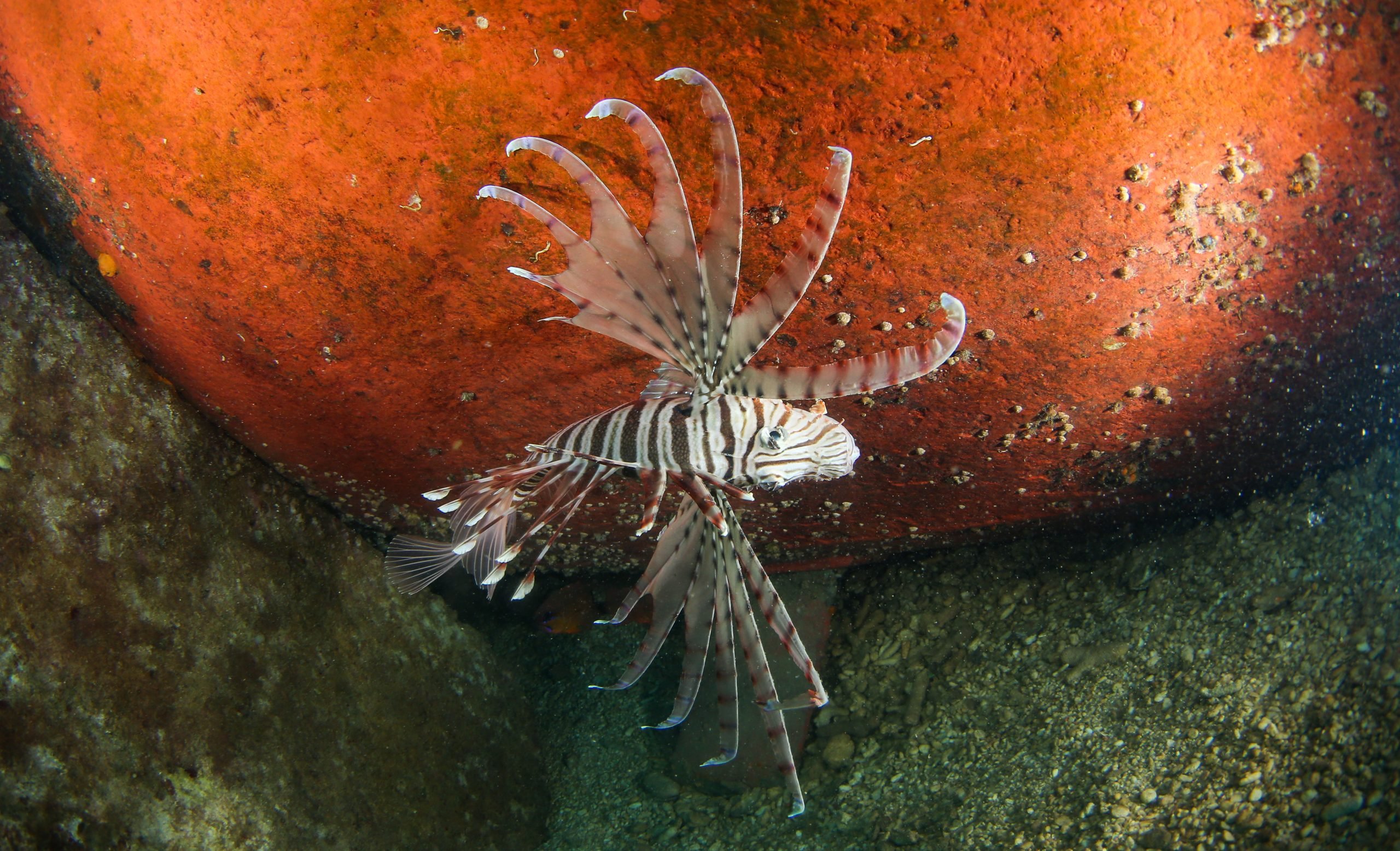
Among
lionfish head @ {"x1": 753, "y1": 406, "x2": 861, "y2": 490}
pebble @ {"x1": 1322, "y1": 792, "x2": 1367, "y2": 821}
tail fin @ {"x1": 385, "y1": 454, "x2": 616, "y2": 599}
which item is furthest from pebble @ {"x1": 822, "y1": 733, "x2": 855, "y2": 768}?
lionfish head @ {"x1": 753, "y1": 406, "x2": 861, "y2": 490}

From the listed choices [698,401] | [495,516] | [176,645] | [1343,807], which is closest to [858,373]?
[698,401]

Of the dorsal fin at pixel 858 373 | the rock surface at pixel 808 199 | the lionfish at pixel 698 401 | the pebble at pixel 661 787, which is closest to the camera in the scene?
the dorsal fin at pixel 858 373

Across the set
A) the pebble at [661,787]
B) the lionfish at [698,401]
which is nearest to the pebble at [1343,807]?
the lionfish at [698,401]

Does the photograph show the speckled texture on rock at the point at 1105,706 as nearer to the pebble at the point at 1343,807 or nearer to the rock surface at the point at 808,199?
the pebble at the point at 1343,807

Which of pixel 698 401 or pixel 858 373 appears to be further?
pixel 698 401

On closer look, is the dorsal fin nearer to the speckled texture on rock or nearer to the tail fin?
the tail fin

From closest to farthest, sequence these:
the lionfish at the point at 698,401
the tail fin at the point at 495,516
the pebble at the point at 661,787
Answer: the lionfish at the point at 698,401
the tail fin at the point at 495,516
the pebble at the point at 661,787

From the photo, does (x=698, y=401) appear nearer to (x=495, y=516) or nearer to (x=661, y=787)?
(x=495, y=516)
